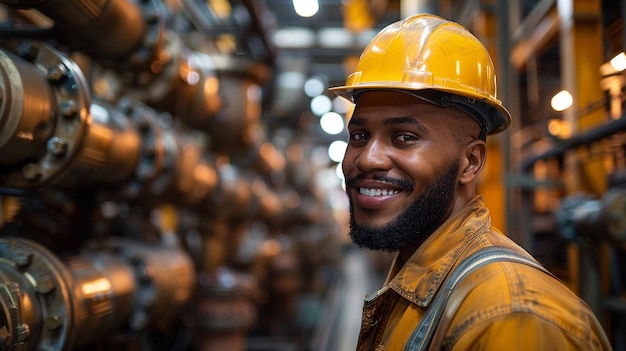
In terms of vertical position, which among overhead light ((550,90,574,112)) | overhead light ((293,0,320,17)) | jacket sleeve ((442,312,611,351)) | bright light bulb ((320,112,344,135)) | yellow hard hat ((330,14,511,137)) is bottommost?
jacket sleeve ((442,312,611,351))

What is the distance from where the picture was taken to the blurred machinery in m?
1.54

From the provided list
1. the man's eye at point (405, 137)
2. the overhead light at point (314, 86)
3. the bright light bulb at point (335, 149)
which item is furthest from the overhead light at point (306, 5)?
the bright light bulb at point (335, 149)

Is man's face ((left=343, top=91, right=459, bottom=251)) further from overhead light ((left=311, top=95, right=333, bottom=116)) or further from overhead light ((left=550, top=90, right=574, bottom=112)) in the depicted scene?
overhead light ((left=311, top=95, right=333, bottom=116))

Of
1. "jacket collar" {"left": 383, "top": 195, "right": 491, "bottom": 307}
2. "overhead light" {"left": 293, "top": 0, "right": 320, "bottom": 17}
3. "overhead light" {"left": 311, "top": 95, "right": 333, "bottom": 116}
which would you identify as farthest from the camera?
"overhead light" {"left": 311, "top": 95, "right": 333, "bottom": 116}

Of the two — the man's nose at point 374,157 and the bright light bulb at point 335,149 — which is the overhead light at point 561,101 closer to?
the man's nose at point 374,157

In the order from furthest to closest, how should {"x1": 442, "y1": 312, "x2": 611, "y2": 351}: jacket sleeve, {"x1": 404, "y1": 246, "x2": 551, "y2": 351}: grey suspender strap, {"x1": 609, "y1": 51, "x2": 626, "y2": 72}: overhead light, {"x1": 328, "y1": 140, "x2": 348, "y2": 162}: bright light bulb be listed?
{"x1": 328, "y1": 140, "x2": 348, "y2": 162}: bright light bulb
{"x1": 609, "y1": 51, "x2": 626, "y2": 72}: overhead light
{"x1": 404, "y1": 246, "x2": 551, "y2": 351}: grey suspender strap
{"x1": 442, "y1": 312, "x2": 611, "y2": 351}: jacket sleeve

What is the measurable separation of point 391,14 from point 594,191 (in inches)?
206

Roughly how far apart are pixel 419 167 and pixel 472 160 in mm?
192

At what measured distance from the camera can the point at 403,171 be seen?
1.38 m

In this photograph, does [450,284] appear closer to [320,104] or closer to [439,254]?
[439,254]

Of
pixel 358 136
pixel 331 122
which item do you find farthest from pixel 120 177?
pixel 331 122

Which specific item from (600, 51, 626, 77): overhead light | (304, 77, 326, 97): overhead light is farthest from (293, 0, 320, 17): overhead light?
(600, 51, 626, 77): overhead light

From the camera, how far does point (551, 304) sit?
102 cm

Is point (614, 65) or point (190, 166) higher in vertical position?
point (614, 65)
